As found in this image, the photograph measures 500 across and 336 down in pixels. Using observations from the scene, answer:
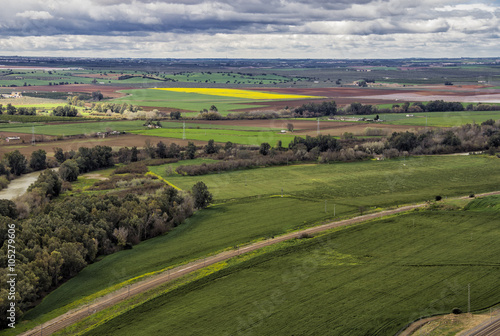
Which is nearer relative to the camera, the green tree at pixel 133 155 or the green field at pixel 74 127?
the green tree at pixel 133 155

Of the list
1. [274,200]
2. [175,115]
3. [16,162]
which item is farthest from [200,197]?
[175,115]

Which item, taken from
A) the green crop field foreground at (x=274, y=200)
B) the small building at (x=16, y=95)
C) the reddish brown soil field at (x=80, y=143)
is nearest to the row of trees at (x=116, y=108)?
the reddish brown soil field at (x=80, y=143)

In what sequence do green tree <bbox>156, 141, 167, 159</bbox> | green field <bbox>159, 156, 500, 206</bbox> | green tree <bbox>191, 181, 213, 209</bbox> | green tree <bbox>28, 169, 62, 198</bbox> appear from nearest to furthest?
1. green tree <bbox>191, 181, 213, 209</bbox>
2. green tree <bbox>28, 169, 62, 198</bbox>
3. green field <bbox>159, 156, 500, 206</bbox>
4. green tree <bbox>156, 141, 167, 159</bbox>

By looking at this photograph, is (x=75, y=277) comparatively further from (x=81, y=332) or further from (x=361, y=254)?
(x=361, y=254)

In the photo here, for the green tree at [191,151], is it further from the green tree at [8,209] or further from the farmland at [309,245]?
the green tree at [8,209]

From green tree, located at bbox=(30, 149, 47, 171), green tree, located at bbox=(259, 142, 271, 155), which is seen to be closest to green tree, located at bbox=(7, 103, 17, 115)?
green tree, located at bbox=(30, 149, 47, 171)

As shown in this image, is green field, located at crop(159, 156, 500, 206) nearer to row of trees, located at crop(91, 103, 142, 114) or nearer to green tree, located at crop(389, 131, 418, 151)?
green tree, located at crop(389, 131, 418, 151)

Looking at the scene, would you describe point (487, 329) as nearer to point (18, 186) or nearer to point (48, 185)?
point (48, 185)
